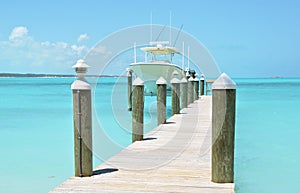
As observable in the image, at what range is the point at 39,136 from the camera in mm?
13125

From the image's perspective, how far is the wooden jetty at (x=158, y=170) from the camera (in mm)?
3594

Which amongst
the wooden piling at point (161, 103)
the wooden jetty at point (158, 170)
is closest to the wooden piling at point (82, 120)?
the wooden jetty at point (158, 170)

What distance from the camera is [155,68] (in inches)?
688

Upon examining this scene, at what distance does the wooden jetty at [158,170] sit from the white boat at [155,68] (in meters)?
10.6

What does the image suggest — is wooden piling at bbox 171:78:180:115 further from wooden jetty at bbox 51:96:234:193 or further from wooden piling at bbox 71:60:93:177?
wooden piling at bbox 71:60:93:177

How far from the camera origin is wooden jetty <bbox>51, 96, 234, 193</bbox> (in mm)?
3594

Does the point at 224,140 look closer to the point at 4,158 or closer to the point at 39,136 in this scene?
the point at 4,158

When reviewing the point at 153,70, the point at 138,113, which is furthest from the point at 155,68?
the point at 138,113

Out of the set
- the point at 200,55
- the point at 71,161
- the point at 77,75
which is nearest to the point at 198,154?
the point at 77,75

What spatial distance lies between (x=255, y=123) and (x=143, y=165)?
12385 mm

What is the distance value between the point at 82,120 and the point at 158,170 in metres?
1.14

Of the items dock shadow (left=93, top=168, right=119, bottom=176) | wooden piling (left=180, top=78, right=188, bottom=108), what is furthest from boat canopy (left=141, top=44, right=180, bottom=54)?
dock shadow (left=93, top=168, right=119, bottom=176)

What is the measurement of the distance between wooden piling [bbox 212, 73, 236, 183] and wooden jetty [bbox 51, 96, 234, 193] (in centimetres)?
31

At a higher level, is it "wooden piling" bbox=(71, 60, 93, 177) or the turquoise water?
"wooden piling" bbox=(71, 60, 93, 177)
